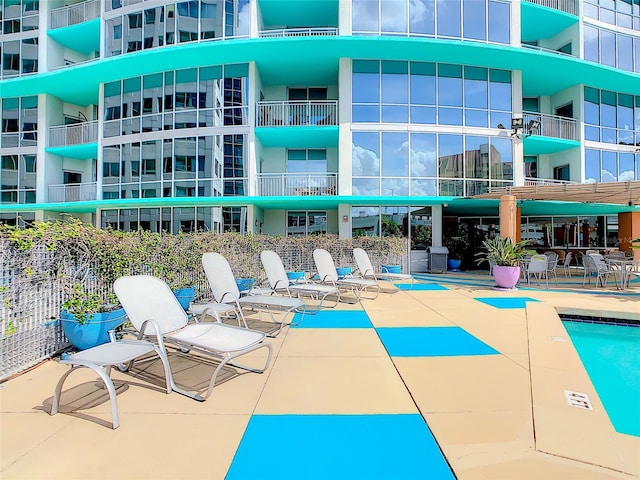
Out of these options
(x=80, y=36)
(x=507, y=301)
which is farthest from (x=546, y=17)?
(x=80, y=36)

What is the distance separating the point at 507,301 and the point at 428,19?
12589 millimetres

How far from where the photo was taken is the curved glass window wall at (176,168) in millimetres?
14539

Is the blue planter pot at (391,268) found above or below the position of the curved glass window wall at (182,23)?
below

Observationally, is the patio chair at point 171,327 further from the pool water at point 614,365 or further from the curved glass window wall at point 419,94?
the curved glass window wall at point 419,94

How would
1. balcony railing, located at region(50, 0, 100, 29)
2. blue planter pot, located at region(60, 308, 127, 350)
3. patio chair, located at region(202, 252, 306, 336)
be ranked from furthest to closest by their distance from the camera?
1. balcony railing, located at region(50, 0, 100, 29)
2. patio chair, located at region(202, 252, 306, 336)
3. blue planter pot, located at region(60, 308, 127, 350)

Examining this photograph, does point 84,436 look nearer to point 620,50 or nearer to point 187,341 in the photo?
point 187,341

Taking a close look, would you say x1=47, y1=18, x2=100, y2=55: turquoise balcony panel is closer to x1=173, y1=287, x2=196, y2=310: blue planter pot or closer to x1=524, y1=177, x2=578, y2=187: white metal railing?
x1=173, y1=287, x2=196, y2=310: blue planter pot

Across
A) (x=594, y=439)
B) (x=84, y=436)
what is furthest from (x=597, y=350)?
(x=84, y=436)

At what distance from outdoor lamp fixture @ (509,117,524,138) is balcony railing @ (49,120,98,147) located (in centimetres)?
2103

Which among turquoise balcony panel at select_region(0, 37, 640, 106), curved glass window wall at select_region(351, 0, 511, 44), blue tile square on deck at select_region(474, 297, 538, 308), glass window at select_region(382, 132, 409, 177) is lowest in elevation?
blue tile square on deck at select_region(474, 297, 538, 308)

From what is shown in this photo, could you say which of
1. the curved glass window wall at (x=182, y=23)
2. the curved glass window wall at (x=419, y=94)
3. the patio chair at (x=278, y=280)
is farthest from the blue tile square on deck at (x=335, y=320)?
the curved glass window wall at (x=182, y=23)

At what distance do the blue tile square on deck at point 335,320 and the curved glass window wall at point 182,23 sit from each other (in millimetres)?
13350

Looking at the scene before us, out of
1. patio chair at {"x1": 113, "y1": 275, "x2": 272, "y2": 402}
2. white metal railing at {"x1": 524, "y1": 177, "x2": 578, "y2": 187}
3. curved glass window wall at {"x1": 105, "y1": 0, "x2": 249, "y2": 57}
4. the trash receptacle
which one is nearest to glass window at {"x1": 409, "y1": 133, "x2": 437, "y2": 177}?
the trash receptacle

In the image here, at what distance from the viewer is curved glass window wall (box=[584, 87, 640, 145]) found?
55.5 ft
